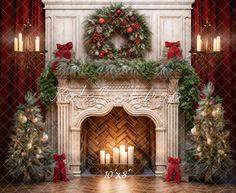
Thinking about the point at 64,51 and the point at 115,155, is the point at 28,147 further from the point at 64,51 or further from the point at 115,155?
the point at 64,51

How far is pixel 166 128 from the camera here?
8.62m

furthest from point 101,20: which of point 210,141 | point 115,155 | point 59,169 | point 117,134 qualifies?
point 210,141

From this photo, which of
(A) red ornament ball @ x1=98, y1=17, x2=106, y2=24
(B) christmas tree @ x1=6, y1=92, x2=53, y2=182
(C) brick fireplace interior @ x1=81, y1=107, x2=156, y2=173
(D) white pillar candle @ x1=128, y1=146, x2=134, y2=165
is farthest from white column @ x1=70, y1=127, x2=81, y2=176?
(A) red ornament ball @ x1=98, y1=17, x2=106, y2=24

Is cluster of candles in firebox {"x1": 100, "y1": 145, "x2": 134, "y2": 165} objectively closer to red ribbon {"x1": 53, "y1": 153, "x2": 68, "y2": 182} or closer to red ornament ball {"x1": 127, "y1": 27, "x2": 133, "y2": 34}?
red ribbon {"x1": 53, "y1": 153, "x2": 68, "y2": 182}

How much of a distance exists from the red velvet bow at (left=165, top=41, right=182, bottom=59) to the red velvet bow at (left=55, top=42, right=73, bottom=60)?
1.77 meters

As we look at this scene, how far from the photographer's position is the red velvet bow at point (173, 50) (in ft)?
28.3

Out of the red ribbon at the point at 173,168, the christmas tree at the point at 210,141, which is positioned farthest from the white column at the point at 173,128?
the christmas tree at the point at 210,141

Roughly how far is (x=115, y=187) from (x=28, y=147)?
1.57 metres

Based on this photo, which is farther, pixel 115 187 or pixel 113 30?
pixel 113 30

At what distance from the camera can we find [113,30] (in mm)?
8898

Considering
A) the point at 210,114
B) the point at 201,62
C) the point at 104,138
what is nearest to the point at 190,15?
the point at 201,62

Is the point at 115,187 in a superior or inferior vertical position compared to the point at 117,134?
inferior

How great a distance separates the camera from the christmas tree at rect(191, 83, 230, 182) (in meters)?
7.78

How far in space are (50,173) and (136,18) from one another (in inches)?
126
